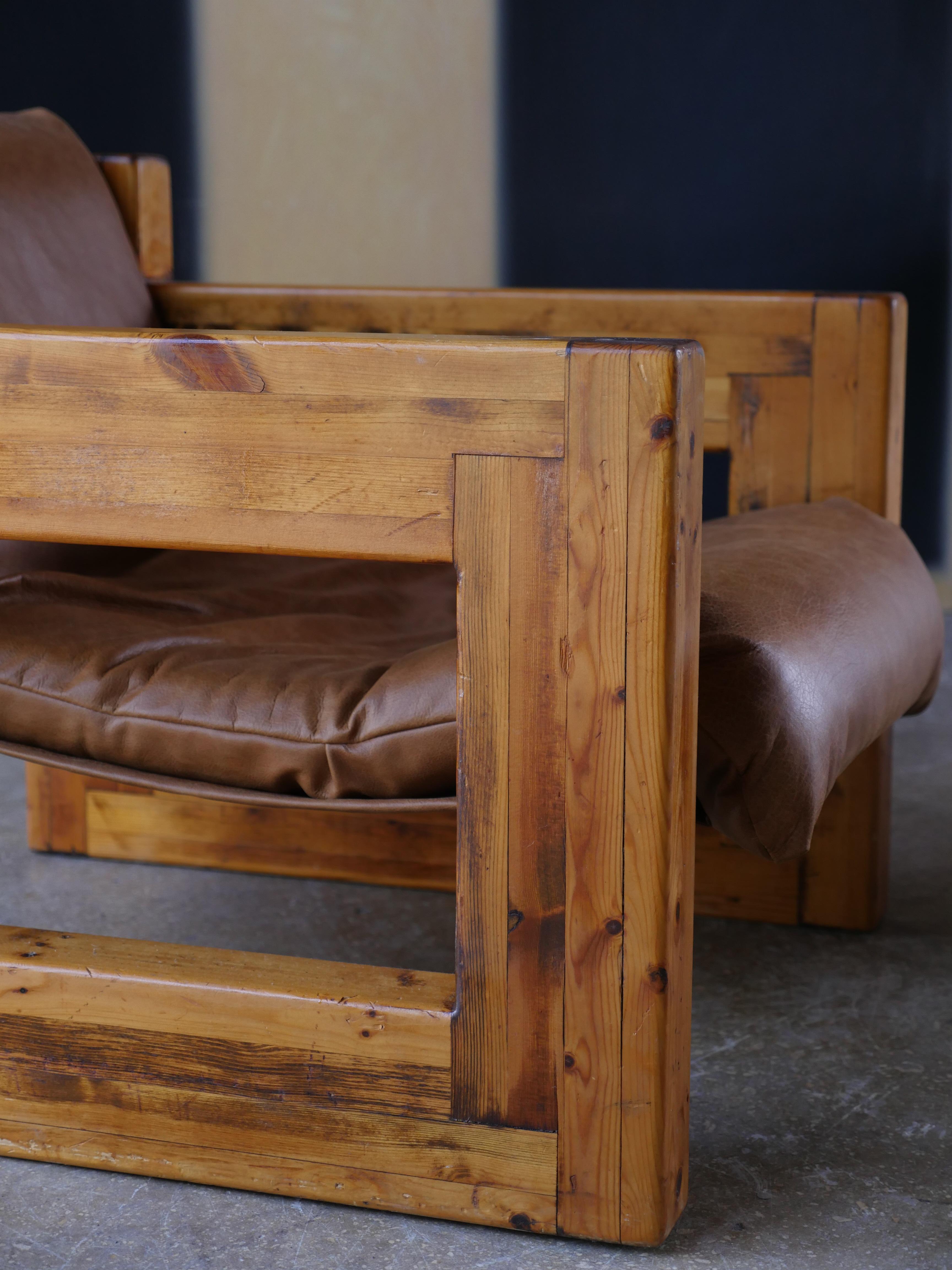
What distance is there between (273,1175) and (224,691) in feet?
1.24

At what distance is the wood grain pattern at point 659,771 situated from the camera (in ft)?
3.02

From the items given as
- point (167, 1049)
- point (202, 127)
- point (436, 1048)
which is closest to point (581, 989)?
point (436, 1048)

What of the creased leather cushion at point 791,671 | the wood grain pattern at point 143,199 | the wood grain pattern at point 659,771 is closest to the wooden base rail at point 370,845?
the creased leather cushion at point 791,671

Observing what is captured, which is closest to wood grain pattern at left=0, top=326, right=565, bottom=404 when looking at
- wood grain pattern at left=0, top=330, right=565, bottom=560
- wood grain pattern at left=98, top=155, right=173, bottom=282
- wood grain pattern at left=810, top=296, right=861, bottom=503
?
wood grain pattern at left=0, top=330, right=565, bottom=560

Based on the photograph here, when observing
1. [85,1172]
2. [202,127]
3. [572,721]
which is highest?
[202,127]

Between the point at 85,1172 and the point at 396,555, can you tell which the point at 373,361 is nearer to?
the point at 396,555

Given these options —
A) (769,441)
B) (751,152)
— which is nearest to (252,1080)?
(769,441)

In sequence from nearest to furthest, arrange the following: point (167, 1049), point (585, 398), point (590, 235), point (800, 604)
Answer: point (585, 398) → point (167, 1049) → point (800, 604) → point (590, 235)

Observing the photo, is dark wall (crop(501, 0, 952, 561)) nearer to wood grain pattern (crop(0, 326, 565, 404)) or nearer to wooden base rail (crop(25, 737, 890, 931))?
wooden base rail (crop(25, 737, 890, 931))

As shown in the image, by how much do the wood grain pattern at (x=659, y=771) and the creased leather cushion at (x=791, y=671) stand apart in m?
0.10

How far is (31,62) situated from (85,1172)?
3197 millimetres

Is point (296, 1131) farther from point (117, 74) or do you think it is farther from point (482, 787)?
point (117, 74)

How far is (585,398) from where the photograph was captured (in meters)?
0.92

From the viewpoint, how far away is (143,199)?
1.84 metres
